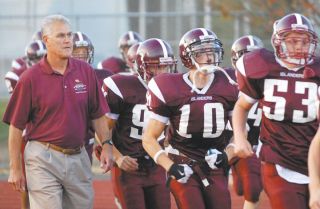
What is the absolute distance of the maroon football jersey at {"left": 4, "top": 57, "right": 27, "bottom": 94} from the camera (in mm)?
11508

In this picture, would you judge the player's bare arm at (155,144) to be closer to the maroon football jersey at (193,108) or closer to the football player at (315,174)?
the maroon football jersey at (193,108)

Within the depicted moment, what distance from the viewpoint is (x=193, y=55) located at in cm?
692

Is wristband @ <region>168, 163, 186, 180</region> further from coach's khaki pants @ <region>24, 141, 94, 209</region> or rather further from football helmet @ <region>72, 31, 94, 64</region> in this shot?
football helmet @ <region>72, 31, 94, 64</region>

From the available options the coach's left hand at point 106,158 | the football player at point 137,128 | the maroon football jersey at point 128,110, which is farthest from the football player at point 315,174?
the maroon football jersey at point 128,110

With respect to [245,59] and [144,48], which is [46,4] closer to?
[144,48]

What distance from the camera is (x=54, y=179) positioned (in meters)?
6.80

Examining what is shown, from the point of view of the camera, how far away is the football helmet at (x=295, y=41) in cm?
622

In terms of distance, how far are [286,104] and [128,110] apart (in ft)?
5.81

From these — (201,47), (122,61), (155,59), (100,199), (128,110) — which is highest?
(201,47)

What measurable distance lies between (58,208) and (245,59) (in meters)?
1.56

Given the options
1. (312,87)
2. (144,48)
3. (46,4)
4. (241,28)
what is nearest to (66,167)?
(144,48)

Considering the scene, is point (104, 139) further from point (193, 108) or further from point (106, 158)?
point (193, 108)

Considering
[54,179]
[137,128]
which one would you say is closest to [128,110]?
[137,128]

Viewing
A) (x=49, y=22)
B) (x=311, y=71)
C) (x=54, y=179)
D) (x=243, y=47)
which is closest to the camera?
(x=311, y=71)
